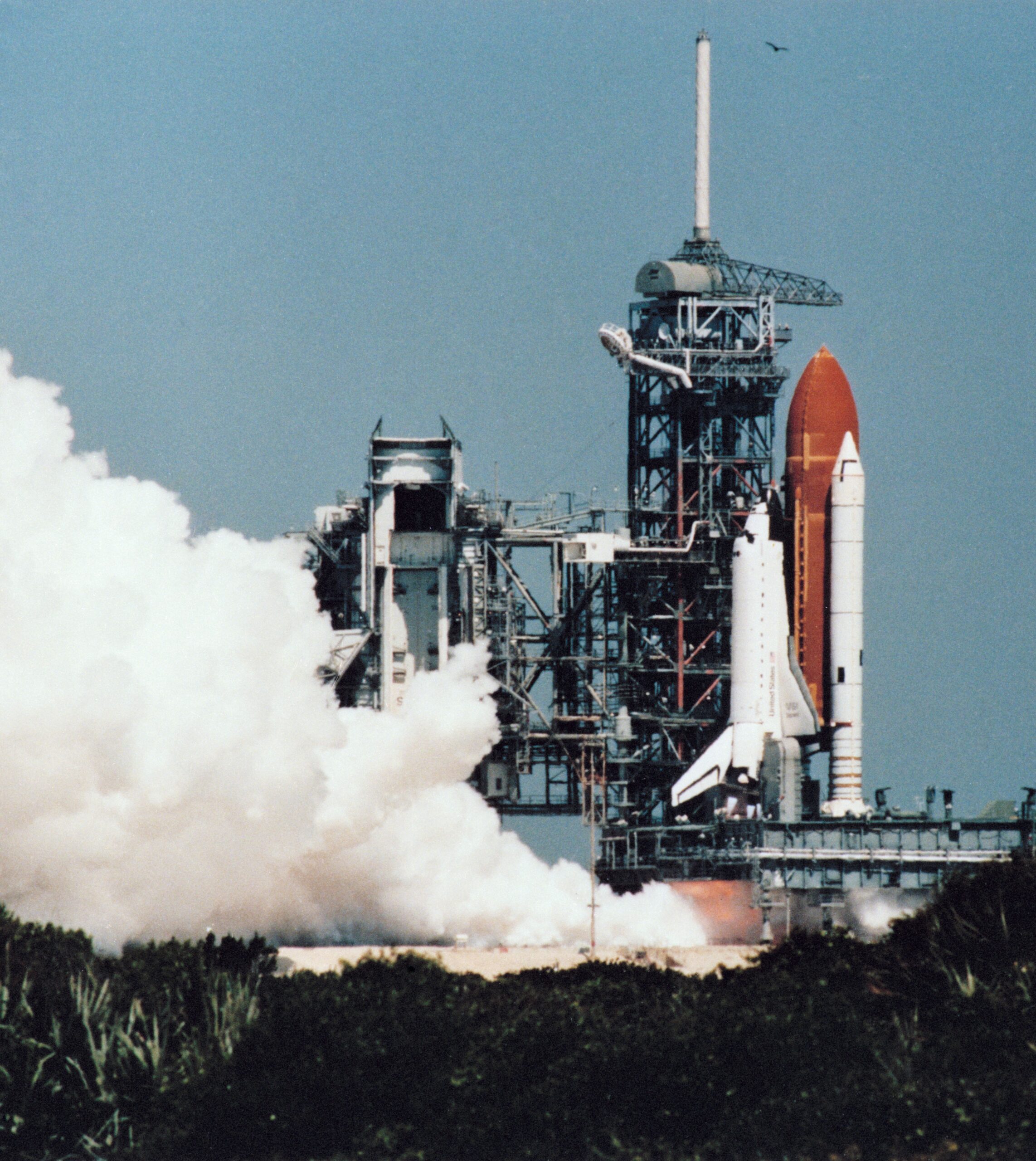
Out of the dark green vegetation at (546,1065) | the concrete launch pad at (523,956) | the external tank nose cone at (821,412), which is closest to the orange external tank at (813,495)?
the external tank nose cone at (821,412)

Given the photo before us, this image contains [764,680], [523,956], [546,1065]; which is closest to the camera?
[546,1065]

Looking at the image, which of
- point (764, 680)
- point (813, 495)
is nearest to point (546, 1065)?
point (764, 680)

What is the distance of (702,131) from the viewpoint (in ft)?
324

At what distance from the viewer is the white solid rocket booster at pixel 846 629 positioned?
88375mm

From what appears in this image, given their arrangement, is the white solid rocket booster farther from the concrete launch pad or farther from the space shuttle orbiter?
the concrete launch pad

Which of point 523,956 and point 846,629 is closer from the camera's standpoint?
point 523,956

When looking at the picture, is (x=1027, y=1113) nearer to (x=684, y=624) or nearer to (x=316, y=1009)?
(x=316, y=1009)

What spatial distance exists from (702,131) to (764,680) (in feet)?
69.4

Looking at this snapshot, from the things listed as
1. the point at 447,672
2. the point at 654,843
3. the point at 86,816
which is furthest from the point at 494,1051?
the point at 654,843

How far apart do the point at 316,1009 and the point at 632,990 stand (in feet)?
27.7

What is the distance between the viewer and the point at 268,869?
79.6m

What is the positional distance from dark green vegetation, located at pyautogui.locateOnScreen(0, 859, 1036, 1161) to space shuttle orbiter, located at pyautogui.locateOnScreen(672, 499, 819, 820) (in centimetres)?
2981

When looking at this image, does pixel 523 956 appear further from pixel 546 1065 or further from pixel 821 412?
pixel 546 1065

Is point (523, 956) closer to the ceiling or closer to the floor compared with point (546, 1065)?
closer to the ceiling
